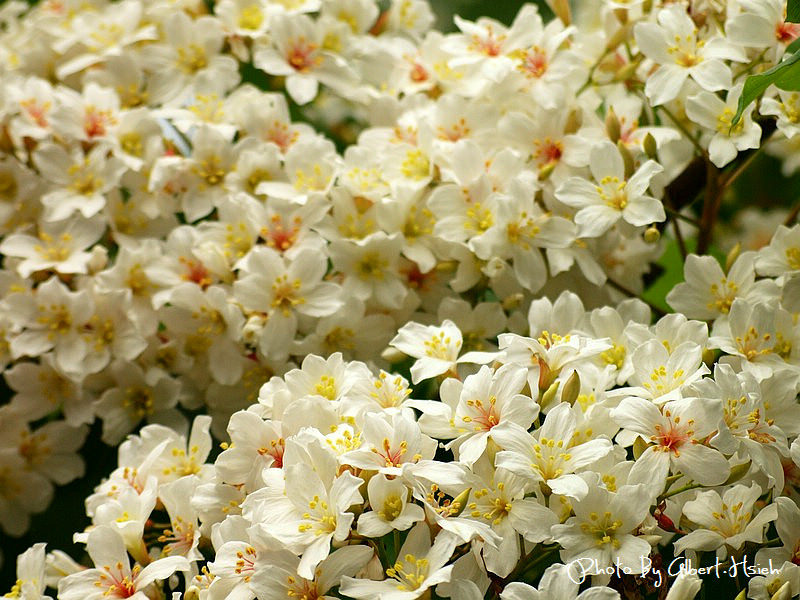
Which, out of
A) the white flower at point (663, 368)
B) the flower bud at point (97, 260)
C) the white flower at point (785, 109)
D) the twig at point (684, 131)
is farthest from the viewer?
the flower bud at point (97, 260)

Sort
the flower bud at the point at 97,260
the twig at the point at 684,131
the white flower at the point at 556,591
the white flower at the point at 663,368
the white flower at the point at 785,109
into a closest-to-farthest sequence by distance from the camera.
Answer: the white flower at the point at 556,591 < the white flower at the point at 663,368 < the white flower at the point at 785,109 < the twig at the point at 684,131 < the flower bud at the point at 97,260

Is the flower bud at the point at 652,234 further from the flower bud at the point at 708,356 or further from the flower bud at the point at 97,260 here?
the flower bud at the point at 97,260

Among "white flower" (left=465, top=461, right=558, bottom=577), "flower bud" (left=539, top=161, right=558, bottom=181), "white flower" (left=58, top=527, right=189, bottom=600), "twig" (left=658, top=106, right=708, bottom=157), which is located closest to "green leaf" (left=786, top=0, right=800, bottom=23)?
"twig" (left=658, top=106, right=708, bottom=157)

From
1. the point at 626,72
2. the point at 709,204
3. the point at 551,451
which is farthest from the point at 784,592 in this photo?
the point at 626,72

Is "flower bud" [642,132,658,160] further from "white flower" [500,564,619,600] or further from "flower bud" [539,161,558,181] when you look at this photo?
"white flower" [500,564,619,600]

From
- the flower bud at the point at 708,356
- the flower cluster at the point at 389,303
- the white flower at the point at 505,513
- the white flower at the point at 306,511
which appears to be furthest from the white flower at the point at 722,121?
the white flower at the point at 306,511

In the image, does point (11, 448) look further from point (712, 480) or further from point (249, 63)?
point (712, 480)

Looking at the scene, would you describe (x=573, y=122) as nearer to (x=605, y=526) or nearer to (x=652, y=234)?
(x=652, y=234)
